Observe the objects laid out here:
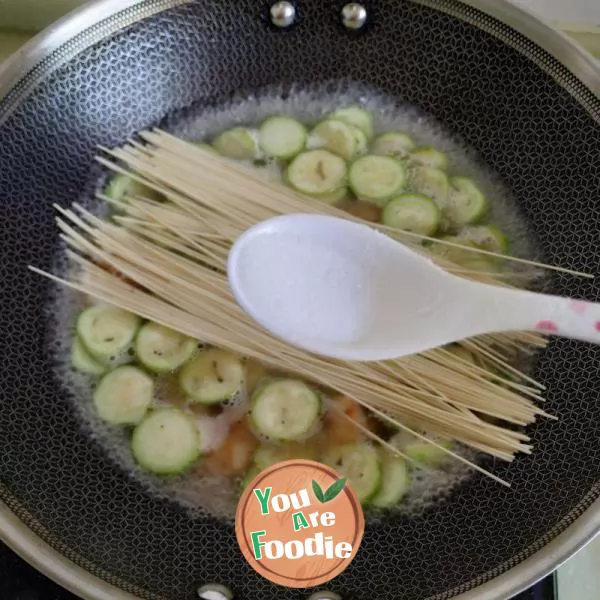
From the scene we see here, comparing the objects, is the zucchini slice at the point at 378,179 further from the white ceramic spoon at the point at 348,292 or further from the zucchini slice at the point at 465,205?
the white ceramic spoon at the point at 348,292

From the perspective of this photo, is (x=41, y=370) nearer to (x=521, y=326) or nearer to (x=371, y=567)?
(x=371, y=567)

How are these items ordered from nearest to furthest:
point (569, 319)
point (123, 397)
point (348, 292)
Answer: point (569, 319)
point (348, 292)
point (123, 397)

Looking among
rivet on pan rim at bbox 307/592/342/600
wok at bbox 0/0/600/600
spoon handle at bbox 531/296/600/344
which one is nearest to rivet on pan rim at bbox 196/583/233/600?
wok at bbox 0/0/600/600

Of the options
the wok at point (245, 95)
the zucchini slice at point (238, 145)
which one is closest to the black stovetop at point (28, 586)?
the wok at point (245, 95)

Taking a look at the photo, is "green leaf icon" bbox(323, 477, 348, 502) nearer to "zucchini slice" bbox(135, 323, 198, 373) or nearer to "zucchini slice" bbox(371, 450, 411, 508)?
"zucchini slice" bbox(371, 450, 411, 508)

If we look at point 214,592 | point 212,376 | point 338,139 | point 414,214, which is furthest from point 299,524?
point 338,139

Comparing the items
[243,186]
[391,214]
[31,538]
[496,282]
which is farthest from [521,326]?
[31,538]

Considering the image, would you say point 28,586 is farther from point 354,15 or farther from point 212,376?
point 354,15
